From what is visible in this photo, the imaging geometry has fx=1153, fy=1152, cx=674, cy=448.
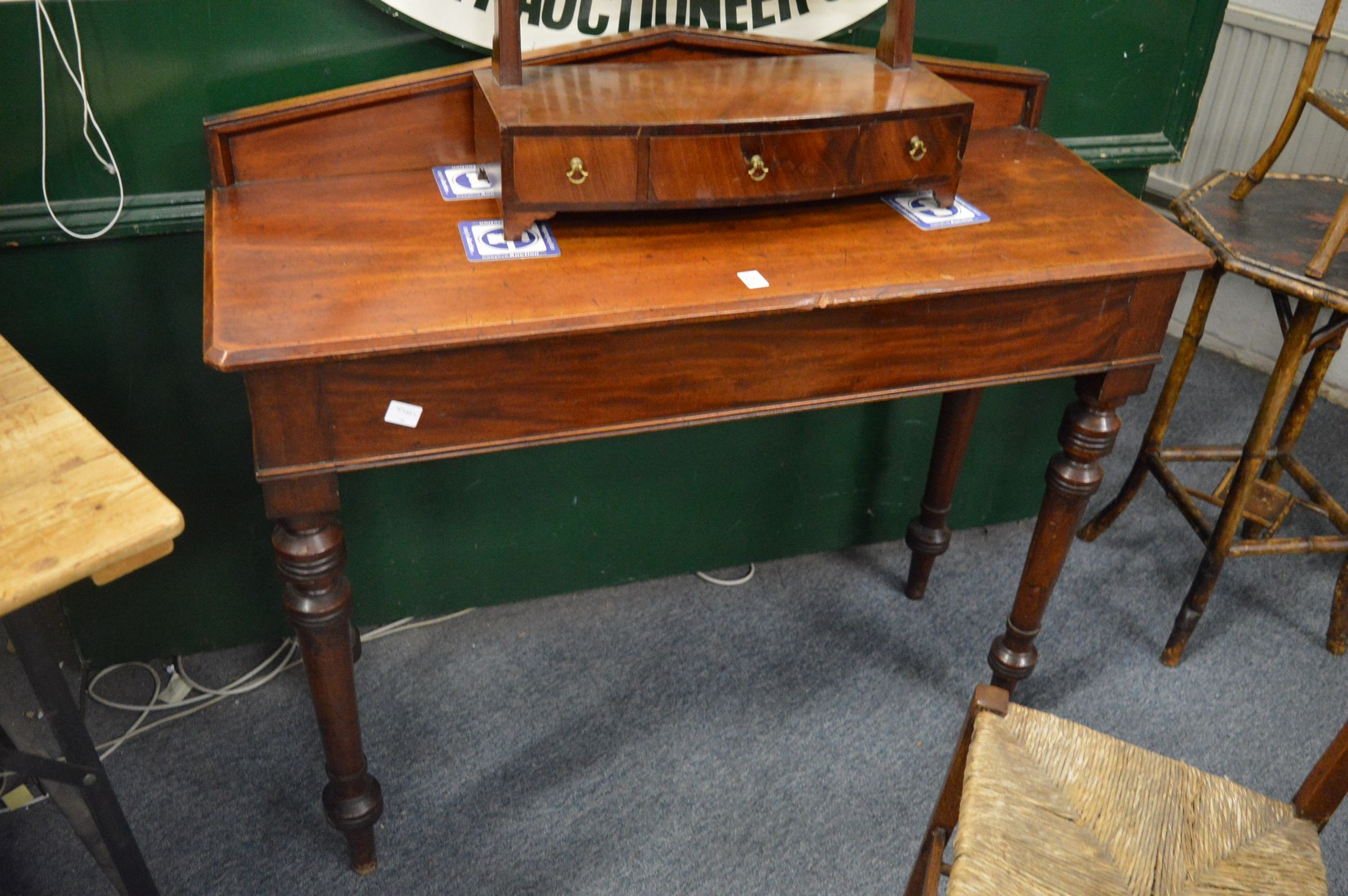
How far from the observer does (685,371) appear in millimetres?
1446

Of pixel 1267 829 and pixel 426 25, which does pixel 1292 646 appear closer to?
pixel 1267 829

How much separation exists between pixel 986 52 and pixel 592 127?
2.98 feet

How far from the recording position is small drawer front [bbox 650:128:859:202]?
4.85 feet

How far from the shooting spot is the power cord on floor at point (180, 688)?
81.3 inches

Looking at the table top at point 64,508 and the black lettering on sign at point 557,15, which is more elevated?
the black lettering on sign at point 557,15

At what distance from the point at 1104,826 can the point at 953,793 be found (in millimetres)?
189

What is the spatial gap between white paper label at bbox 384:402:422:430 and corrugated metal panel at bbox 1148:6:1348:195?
2352 millimetres

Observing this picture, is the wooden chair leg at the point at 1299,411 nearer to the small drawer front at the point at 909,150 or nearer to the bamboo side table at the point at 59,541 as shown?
the small drawer front at the point at 909,150

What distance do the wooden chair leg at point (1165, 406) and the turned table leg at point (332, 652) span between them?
1608mm

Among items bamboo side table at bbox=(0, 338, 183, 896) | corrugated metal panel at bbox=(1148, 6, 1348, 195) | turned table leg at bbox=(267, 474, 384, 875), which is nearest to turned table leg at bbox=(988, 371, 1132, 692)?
turned table leg at bbox=(267, 474, 384, 875)

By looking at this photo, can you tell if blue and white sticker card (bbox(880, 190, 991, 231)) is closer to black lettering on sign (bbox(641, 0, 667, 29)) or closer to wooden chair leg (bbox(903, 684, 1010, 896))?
black lettering on sign (bbox(641, 0, 667, 29))

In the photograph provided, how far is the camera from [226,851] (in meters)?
1.86

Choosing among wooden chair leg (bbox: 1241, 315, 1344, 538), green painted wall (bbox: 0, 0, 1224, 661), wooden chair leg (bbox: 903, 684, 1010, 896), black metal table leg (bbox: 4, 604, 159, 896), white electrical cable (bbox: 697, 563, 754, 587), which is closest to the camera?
black metal table leg (bbox: 4, 604, 159, 896)

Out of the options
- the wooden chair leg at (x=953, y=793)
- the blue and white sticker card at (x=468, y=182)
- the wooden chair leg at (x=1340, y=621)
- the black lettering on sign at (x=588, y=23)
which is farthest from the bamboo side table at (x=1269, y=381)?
the blue and white sticker card at (x=468, y=182)
